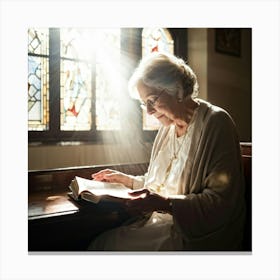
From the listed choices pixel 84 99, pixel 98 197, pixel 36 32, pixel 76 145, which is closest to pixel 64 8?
pixel 36 32

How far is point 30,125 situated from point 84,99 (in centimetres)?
31

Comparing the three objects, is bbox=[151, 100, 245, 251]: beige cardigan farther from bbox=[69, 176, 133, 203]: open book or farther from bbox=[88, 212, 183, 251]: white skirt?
bbox=[69, 176, 133, 203]: open book

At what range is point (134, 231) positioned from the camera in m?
1.16

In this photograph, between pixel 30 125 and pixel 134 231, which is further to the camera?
pixel 30 125

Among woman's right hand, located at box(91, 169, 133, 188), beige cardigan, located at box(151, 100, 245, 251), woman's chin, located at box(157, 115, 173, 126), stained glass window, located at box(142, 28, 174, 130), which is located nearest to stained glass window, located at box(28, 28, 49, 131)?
woman's right hand, located at box(91, 169, 133, 188)

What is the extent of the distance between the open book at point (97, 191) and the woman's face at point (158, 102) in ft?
1.06

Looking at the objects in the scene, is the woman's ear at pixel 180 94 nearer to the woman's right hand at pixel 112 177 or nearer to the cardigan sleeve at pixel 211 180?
the cardigan sleeve at pixel 211 180

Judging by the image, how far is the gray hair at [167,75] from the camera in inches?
46.0

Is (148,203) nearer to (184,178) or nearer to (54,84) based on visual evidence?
(184,178)

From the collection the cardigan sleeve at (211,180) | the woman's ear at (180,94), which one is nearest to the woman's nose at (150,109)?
the woman's ear at (180,94)
